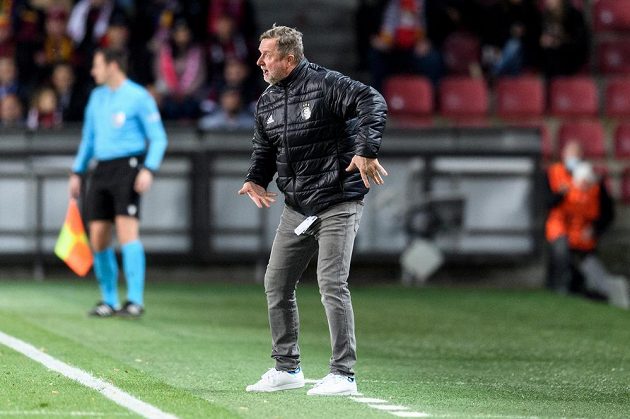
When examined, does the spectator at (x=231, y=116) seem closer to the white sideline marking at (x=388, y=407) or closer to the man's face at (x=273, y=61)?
the man's face at (x=273, y=61)

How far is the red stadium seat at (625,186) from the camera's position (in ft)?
61.5

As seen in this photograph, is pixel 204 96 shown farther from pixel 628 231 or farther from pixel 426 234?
pixel 628 231

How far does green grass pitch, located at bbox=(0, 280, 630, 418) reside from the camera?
7367 mm

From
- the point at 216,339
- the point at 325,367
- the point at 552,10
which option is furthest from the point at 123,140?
the point at 552,10

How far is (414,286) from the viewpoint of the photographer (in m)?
17.5

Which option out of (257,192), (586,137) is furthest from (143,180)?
(586,137)

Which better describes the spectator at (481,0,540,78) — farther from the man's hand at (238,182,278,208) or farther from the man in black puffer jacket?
the man in black puffer jacket

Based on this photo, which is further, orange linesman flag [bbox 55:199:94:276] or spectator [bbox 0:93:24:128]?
spectator [bbox 0:93:24:128]

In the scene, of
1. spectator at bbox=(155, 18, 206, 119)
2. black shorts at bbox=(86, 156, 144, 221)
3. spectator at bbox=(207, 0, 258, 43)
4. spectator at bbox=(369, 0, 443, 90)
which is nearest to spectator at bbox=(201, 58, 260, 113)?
spectator at bbox=(155, 18, 206, 119)

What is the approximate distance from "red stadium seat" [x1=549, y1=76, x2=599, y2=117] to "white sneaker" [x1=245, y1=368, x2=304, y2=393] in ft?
40.7

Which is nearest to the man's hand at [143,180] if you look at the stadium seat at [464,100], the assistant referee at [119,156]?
the assistant referee at [119,156]

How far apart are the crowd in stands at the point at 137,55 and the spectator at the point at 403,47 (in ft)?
5.44

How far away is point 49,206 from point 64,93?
5.45ft

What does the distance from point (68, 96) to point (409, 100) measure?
14.2 ft
